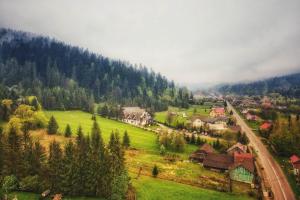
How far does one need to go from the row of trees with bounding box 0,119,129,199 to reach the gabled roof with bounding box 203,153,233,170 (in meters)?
30.0

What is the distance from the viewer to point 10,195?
4322cm

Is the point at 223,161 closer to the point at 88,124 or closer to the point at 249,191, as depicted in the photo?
the point at 249,191

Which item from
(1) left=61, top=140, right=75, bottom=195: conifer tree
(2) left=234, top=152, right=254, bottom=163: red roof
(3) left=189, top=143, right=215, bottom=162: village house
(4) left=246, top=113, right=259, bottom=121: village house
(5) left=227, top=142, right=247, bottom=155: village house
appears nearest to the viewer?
(1) left=61, top=140, right=75, bottom=195: conifer tree

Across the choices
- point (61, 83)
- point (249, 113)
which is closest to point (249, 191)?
point (249, 113)

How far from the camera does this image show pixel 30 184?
151 feet

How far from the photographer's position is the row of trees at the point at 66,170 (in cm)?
4631

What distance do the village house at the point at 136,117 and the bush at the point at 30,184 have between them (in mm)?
80804

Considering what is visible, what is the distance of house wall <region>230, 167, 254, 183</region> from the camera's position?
6116 cm

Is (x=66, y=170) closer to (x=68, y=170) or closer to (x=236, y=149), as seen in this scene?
(x=68, y=170)

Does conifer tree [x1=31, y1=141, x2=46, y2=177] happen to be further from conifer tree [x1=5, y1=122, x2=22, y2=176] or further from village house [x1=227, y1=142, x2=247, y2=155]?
village house [x1=227, y1=142, x2=247, y2=155]

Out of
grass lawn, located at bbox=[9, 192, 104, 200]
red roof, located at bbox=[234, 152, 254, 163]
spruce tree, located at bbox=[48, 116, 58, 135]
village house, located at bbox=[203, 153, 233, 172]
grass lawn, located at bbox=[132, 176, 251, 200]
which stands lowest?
grass lawn, located at bbox=[132, 176, 251, 200]

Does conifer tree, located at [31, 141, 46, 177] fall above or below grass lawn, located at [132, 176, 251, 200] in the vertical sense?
above

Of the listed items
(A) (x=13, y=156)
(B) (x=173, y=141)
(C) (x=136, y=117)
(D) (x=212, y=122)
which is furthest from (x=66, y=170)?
(D) (x=212, y=122)

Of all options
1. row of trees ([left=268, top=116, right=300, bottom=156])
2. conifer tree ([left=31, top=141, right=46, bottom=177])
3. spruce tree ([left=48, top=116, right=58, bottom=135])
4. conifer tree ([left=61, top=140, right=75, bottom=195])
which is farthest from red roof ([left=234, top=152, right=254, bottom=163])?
spruce tree ([left=48, top=116, right=58, bottom=135])
